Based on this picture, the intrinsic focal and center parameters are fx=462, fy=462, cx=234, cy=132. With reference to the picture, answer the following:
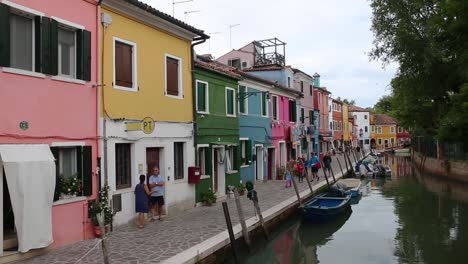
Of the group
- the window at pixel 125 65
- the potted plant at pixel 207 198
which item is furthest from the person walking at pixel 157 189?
the potted plant at pixel 207 198

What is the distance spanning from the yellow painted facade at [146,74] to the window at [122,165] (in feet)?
2.90

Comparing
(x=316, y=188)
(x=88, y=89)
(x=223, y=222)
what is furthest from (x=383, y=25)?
(x=88, y=89)

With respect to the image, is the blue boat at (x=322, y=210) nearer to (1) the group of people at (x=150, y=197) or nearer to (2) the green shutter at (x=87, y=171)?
(1) the group of people at (x=150, y=197)

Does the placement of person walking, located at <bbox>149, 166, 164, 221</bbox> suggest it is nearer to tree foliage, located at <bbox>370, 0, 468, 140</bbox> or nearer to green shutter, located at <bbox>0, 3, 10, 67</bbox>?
green shutter, located at <bbox>0, 3, 10, 67</bbox>

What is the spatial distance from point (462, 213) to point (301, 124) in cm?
1653

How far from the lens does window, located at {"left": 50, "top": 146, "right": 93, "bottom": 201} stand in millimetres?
10766

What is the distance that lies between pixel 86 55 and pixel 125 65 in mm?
1791

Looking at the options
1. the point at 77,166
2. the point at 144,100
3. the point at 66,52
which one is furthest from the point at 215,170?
the point at 66,52

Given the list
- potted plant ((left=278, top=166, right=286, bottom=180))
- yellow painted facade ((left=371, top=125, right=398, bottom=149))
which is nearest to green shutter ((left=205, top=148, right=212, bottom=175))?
potted plant ((left=278, top=166, right=286, bottom=180))

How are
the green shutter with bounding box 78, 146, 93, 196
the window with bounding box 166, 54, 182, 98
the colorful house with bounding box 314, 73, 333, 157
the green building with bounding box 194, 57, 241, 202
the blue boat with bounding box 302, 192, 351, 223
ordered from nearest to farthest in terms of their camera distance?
the green shutter with bounding box 78, 146, 93, 196 < the window with bounding box 166, 54, 182, 98 < the green building with bounding box 194, 57, 241, 202 < the blue boat with bounding box 302, 192, 351, 223 < the colorful house with bounding box 314, 73, 333, 157

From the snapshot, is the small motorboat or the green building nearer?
the green building

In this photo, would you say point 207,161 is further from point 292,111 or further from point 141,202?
point 292,111

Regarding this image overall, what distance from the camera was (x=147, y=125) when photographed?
13.1m

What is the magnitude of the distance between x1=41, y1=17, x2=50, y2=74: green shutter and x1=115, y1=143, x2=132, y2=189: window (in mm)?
3173
